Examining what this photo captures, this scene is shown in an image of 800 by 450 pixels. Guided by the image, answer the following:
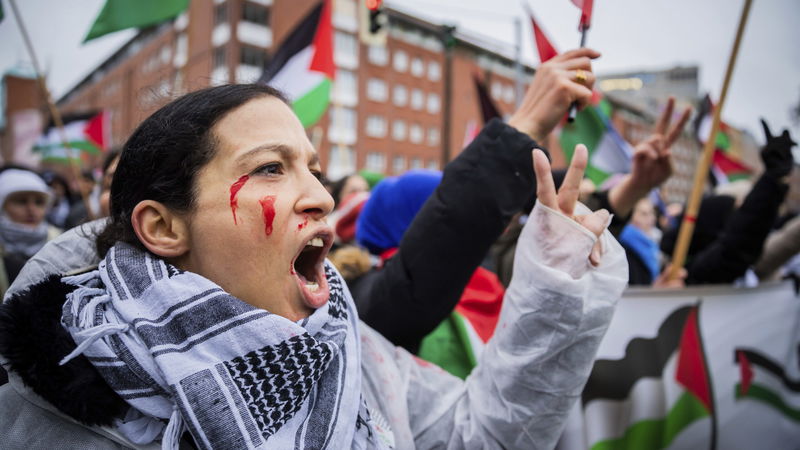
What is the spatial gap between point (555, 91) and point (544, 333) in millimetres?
714

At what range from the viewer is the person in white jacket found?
38.4 inches

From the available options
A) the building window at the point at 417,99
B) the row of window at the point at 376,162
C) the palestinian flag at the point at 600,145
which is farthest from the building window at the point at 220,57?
the palestinian flag at the point at 600,145

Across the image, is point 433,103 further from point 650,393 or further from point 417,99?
point 650,393

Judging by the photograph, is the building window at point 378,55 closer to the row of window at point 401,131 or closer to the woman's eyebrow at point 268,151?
the row of window at point 401,131

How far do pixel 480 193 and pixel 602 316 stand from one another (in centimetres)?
47

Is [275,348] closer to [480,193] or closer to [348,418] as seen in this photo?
[348,418]

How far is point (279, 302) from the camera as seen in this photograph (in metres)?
1.14

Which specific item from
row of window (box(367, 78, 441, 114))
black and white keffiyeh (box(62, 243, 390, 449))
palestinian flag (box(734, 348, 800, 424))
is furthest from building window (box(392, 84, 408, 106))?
black and white keffiyeh (box(62, 243, 390, 449))

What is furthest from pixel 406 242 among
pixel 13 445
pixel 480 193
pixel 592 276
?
pixel 13 445

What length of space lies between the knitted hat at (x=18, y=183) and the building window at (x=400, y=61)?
124ft

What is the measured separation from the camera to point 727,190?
3725 mm

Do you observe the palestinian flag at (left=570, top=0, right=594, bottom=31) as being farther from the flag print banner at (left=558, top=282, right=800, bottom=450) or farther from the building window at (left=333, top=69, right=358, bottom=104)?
the building window at (left=333, top=69, right=358, bottom=104)

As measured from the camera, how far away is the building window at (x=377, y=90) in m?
37.9

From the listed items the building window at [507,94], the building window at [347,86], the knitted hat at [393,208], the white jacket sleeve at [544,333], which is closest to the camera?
the white jacket sleeve at [544,333]
